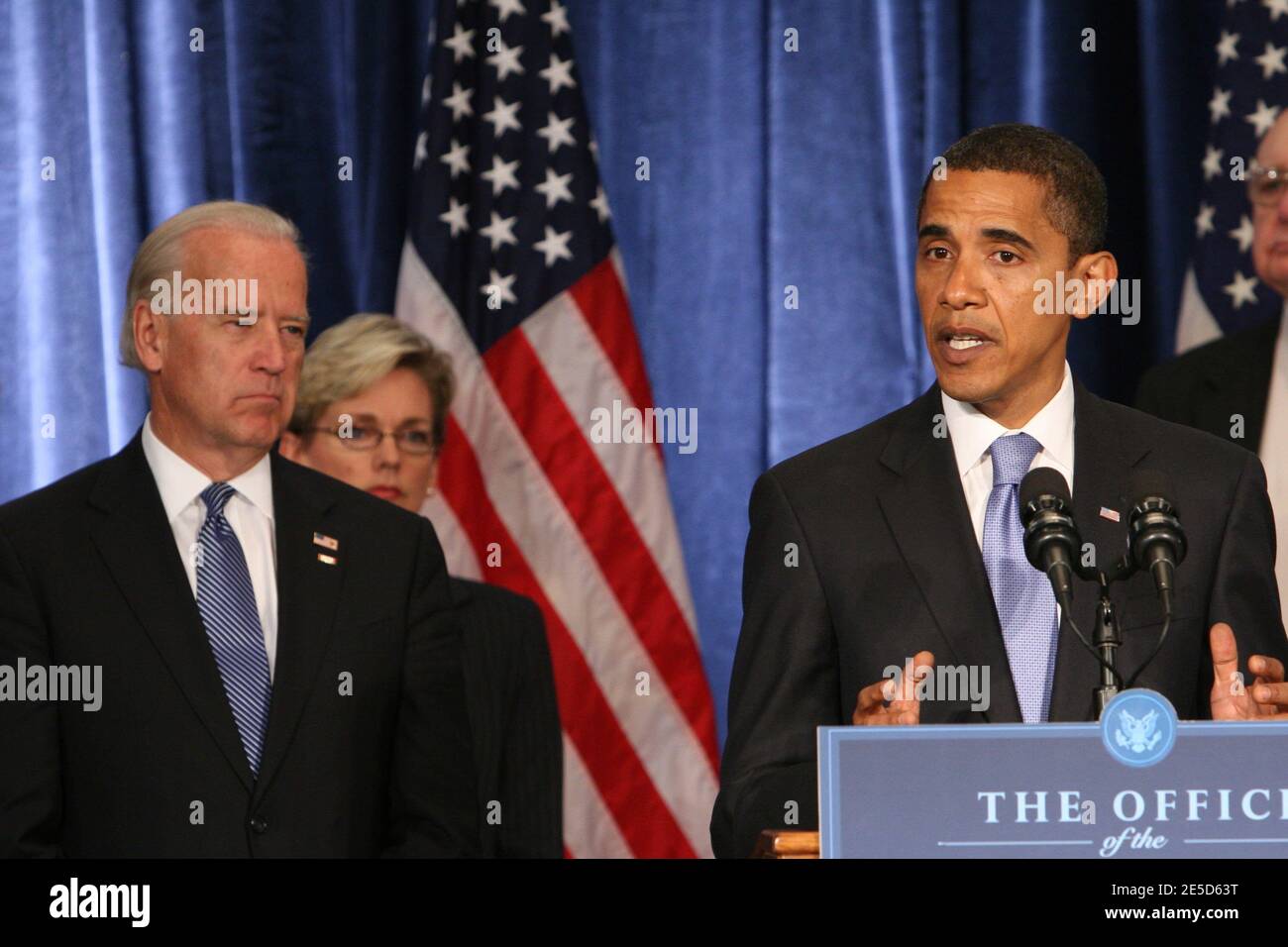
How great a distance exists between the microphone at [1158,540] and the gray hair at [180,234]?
160 centimetres

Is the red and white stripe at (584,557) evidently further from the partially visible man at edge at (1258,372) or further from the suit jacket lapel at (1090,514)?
the suit jacket lapel at (1090,514)

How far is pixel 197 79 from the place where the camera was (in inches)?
195

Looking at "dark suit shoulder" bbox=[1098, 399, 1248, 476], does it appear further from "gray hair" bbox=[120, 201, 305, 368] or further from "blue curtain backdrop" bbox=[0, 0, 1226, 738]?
"blue curtain backdrop" bbox=[0, 0, 1226, 738]

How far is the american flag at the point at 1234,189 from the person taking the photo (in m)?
4.75

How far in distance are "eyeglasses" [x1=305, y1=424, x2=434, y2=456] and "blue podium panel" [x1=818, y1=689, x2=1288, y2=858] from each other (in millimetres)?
2444

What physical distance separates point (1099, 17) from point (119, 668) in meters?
3.23

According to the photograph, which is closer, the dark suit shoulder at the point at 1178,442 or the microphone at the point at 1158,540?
the microphone at the point at 1158,540

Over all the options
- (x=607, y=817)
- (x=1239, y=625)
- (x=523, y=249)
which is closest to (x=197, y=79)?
(x=523, y=249)

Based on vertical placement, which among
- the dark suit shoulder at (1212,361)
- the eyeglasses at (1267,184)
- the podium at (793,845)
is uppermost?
the eyeglasses at (1267,184)

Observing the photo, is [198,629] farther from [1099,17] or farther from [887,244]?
[1099,17]

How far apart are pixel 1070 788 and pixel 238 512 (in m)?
1.58

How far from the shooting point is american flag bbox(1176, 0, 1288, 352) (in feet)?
15.6

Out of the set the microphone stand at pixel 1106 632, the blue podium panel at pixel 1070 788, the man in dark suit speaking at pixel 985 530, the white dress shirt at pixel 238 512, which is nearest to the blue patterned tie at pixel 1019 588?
the man in dark suit speaking at pixel 985 530

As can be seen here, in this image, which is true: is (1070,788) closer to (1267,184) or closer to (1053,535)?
(1053,535)
